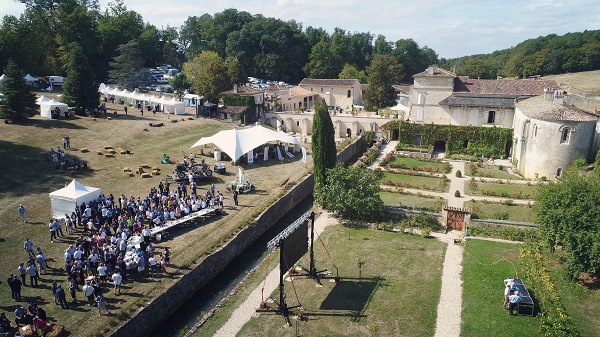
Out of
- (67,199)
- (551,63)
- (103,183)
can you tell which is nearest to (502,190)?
(103,183)

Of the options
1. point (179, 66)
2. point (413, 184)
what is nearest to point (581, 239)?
point (413, 184)

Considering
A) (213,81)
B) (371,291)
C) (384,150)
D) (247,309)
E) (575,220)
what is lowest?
(247,309)

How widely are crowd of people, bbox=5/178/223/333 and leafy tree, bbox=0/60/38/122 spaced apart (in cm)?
1722

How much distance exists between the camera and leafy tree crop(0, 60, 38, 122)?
3461 centimetres

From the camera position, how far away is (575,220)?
17578mm

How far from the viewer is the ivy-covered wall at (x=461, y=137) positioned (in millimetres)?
40594

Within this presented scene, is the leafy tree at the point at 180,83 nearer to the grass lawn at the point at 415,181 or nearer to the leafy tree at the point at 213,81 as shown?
the leafy tree at the point at 213,81

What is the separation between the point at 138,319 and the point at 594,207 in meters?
18.1

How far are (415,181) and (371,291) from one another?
16.7 metres

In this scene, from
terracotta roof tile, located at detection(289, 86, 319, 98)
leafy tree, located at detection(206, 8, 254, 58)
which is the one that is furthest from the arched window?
leafy tree, located at detection(206, 8, 254, 58)

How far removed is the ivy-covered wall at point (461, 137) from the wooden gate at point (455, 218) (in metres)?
18.5

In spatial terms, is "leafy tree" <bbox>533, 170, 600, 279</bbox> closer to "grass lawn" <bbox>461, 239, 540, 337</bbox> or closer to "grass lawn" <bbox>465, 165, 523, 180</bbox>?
"grass lawn" <bbox>461, 239, 540, 337</bbox>

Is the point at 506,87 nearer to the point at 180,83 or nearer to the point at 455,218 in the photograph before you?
the point at 455,218

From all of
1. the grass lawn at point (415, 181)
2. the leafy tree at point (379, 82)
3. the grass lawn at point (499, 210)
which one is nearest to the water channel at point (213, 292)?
the grass lawn at point (415, 181)
